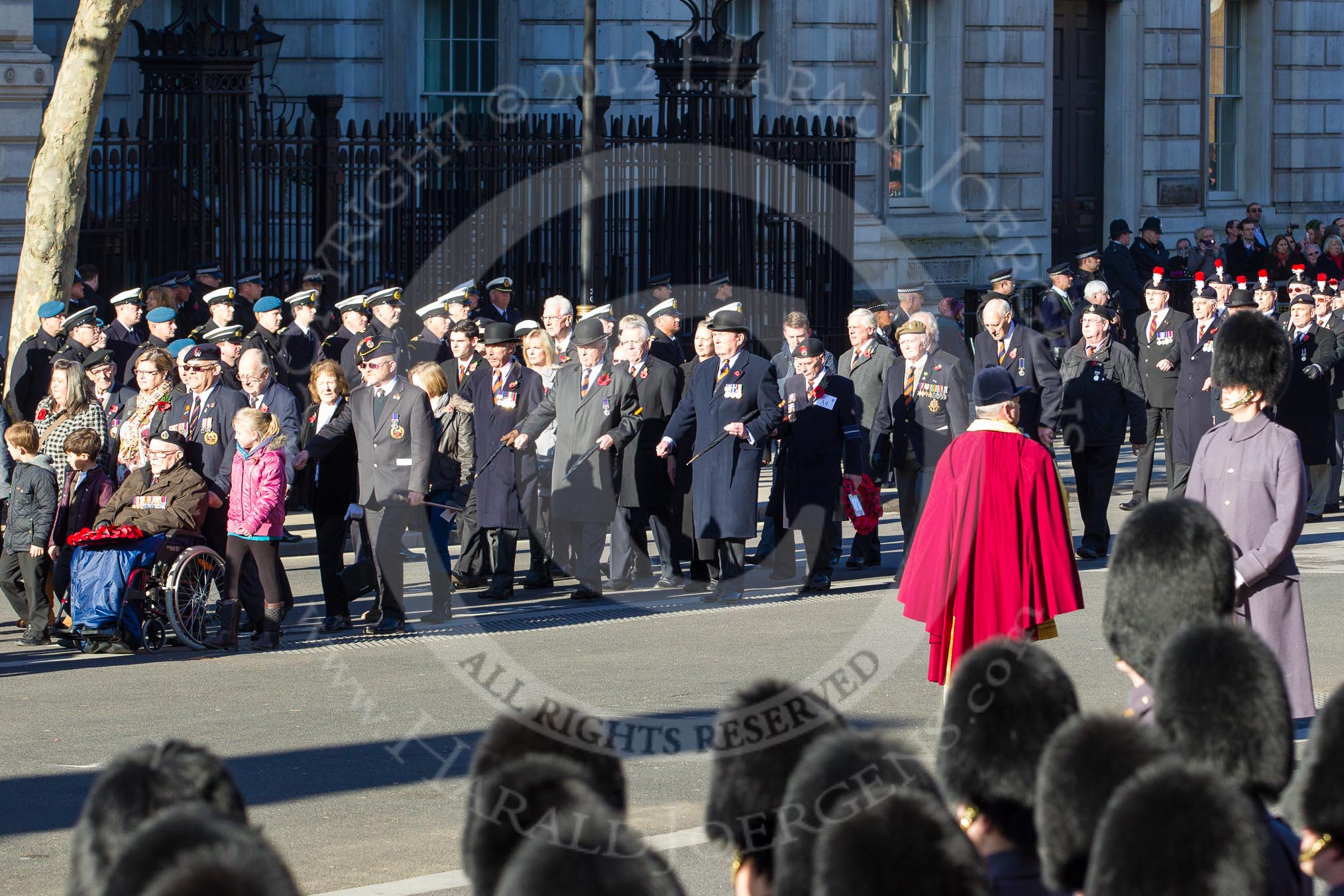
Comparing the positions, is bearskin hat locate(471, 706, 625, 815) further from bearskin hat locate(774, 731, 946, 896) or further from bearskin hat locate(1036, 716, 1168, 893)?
bearskin hat locate(1036, 716, 1168, 893)

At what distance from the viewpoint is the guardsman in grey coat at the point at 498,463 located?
1204 centimetres

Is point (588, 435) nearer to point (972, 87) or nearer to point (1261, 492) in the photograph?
point (1261, 492)

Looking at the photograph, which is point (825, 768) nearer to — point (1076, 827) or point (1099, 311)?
point (1076, 827)

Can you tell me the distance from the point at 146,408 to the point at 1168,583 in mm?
7315

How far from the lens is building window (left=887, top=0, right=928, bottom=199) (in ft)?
86.6

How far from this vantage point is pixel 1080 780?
3844mm

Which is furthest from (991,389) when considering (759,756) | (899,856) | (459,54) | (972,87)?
(972,87)

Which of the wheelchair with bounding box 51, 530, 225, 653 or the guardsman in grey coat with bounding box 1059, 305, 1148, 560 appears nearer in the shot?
the wheelchair with bounding box 51, 530, 225, 653

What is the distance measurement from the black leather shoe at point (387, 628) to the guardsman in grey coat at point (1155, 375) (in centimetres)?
663

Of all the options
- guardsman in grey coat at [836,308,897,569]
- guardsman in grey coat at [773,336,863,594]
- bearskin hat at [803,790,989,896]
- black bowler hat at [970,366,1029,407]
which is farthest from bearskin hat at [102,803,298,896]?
guardsman in grey coat at [836,308,897,569]

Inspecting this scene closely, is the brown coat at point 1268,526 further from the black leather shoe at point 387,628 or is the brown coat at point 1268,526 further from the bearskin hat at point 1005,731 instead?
the black leather shoe at point 387,628

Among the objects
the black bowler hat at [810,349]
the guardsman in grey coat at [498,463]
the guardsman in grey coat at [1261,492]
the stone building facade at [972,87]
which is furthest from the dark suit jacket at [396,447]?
the stone building facade at [972,87]

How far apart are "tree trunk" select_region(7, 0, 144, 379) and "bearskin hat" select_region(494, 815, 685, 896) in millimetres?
13551

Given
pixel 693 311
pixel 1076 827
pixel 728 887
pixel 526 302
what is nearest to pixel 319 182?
pixel 526 302
